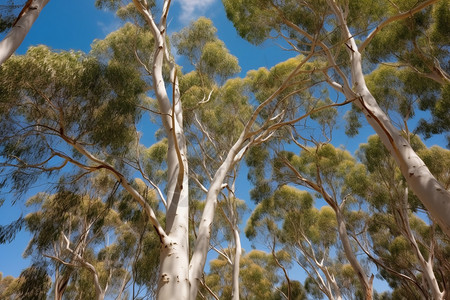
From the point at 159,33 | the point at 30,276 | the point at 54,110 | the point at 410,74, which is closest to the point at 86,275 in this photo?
the point at 30,276

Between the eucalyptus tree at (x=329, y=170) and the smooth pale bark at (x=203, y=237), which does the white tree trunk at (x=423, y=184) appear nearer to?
the smooth pale bark at (x=203, y=237)

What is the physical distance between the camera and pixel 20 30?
229 centimetres

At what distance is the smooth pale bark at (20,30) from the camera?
84.8 inches

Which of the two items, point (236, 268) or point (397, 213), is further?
point (397, 213)

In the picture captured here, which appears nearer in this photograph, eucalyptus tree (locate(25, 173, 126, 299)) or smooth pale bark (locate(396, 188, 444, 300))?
eucalyptus tree (locate(25, 173, 126, 299))

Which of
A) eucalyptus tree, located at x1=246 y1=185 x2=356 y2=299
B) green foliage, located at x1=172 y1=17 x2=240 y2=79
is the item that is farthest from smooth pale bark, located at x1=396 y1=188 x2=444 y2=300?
green foliage, located at x1=172 y1=17 x2=240 y2=79

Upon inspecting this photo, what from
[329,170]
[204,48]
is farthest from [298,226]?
[204,48]

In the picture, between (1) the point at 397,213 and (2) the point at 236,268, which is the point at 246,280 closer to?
(2) the point at 236,268

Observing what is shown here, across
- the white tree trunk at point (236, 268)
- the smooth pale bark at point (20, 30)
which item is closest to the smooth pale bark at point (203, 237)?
the smooth pale bark at point (20, 30)

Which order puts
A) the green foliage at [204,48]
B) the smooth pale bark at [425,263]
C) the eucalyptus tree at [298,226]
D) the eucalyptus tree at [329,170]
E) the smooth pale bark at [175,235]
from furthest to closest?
the eucalyptus tree at [298,226]
the eucalyptus tree at [329,170]
the green foliage at [204,48]
the smooth pale bark at [425,263]
the smooth pale bark at [175,235]

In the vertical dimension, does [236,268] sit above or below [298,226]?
below

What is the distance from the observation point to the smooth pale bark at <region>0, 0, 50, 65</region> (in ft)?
7.07

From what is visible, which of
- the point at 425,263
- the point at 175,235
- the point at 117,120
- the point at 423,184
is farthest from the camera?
the point at 425,263

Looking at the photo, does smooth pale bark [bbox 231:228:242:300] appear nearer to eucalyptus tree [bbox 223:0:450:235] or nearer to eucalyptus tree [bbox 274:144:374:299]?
eucalyptus tree [bbox 274:144:374:299]
